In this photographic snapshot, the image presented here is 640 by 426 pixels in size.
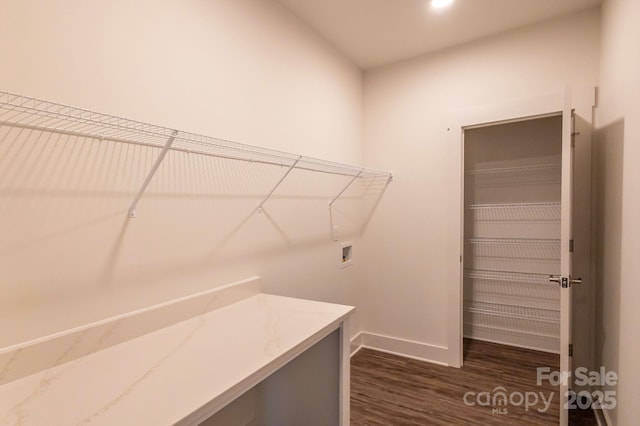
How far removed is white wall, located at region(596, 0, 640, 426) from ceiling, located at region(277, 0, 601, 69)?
47 centimetres

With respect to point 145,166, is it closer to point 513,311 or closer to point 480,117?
point 480,117

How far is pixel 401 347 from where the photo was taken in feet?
9.80

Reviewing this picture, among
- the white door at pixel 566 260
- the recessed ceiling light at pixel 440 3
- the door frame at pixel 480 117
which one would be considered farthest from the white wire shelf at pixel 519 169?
the recessed ceiling light at pixel 440 3

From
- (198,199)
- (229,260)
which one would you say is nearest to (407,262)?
(229,260)

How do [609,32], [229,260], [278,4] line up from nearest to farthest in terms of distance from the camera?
[229,260] → [609,32] → [278,4]

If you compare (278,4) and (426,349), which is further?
(426,349)

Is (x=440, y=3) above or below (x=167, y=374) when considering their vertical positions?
above

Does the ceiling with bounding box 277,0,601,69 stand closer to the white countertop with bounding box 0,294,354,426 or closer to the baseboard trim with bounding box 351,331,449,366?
the white countertop with bounding box 0,294,354,426

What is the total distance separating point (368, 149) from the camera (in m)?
3.17

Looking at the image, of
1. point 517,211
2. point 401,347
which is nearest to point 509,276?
point 517,211

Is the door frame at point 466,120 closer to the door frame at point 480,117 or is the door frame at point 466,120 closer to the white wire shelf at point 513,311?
the door frame at point 480,117

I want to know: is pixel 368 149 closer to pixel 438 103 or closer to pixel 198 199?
pixel 438 103

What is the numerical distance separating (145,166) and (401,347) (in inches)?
103

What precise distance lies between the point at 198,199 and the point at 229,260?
371 mm
